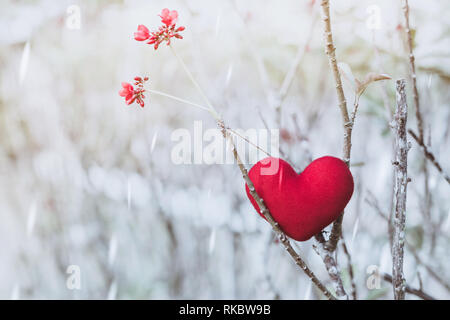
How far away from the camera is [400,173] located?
12.4 inches

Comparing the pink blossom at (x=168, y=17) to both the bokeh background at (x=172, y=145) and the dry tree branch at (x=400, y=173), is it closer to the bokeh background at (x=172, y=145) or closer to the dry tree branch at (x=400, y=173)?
the dry tree branch at (x=400, y=173)

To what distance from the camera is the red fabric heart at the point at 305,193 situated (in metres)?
0.32

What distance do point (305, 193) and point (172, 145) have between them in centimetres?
52

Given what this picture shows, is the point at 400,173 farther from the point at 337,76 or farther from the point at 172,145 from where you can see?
the point at 172,145

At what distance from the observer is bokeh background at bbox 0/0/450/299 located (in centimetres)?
71

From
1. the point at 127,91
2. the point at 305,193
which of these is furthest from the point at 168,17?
the point at 305,193

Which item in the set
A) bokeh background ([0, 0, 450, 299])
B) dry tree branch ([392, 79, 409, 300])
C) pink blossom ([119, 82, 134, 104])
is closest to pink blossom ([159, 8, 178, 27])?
pink blossom ([119, 82, 134, 104])

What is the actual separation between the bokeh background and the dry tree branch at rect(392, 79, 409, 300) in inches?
12.0

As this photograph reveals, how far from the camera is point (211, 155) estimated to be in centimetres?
74

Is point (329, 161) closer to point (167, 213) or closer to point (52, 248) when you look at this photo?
point (167, 213)

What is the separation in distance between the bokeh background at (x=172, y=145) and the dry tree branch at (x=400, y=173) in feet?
1.00

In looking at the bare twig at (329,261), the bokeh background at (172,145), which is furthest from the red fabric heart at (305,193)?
the bokeh background at (172,145)

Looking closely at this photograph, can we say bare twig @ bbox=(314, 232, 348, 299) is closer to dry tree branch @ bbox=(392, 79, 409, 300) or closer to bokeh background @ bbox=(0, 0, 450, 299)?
dry tree branch @ bbox=(392, 79, 409, 300)
